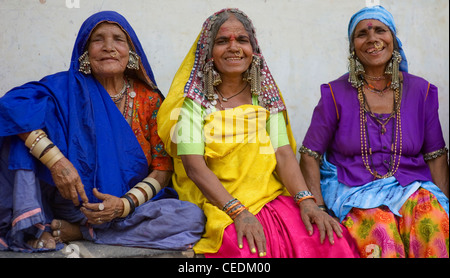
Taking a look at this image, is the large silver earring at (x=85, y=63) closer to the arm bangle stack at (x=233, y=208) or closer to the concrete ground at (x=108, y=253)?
the concrete ground at (x=108, y=253)

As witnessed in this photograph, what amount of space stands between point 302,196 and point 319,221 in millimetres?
217

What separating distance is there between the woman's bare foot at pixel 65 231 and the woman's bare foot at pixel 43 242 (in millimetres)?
54

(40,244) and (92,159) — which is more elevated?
(92,159)

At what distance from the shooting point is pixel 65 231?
3.29 metres

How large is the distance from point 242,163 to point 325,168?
0.63 metres

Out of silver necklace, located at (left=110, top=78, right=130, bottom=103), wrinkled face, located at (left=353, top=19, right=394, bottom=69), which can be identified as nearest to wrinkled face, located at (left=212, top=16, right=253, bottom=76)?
silver necklace, located at (left=110, top=78, right=130, bottom=103)

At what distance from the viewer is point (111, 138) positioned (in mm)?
3461

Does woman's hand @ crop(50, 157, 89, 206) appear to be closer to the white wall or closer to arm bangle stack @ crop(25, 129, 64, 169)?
arm bangle stack @ crop(25, 129, 64, 169)

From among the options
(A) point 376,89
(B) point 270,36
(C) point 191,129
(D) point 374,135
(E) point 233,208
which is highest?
(B) point 270,36

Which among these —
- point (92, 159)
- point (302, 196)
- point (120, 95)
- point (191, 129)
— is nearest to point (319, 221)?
point (302, 196)

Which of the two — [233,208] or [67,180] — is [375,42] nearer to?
[233,208]

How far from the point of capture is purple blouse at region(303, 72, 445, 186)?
361 centimetres

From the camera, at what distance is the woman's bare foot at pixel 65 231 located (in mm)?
3238
